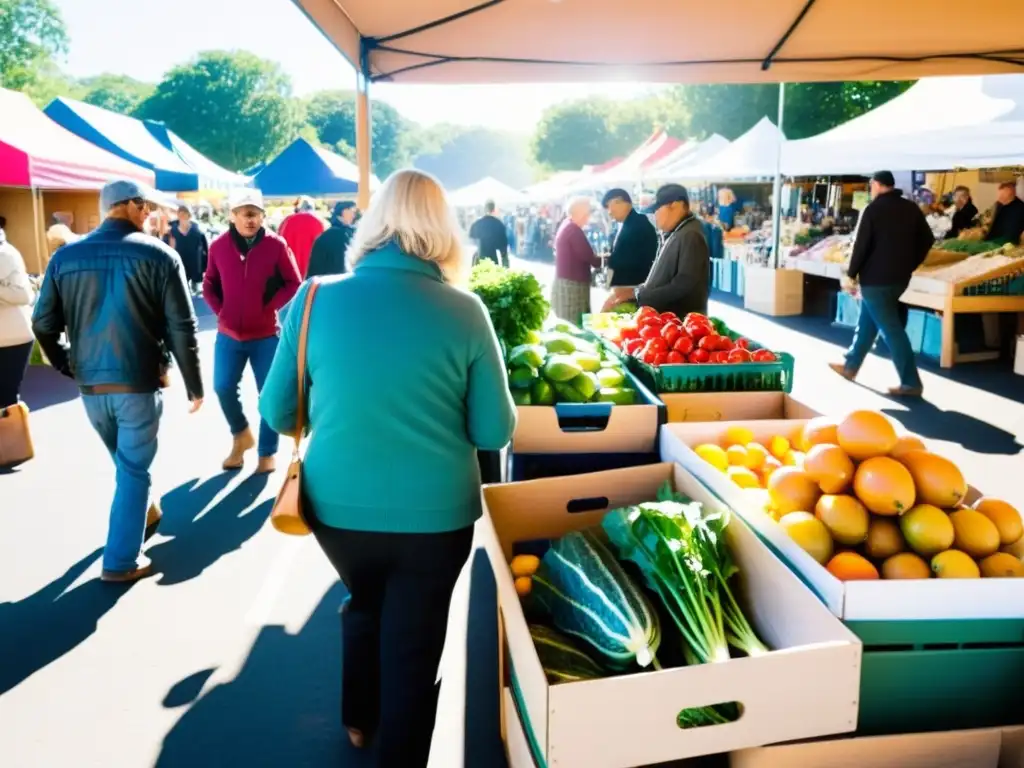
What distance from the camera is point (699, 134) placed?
46875 millimetres

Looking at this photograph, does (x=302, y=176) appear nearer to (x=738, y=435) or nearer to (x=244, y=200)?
(x=244, y=200)

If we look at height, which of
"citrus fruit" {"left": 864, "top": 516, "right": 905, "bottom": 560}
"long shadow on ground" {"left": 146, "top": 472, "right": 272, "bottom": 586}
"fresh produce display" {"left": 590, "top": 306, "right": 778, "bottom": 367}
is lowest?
"long shadow on ground" {"left": 146, "top": 472, "right": 272, "bottom": 586}

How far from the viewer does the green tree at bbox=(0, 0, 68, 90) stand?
7025 cm

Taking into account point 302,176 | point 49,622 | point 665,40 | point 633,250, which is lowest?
point 49,622

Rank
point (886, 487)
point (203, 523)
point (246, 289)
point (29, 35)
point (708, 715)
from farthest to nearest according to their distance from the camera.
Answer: point (29, 35) < point (246, 289) < point (203, 523) < point (886, 487) < point (708, 715)

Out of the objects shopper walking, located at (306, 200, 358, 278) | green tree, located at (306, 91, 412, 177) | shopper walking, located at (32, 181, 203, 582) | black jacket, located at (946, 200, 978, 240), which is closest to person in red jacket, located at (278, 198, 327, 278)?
shopper walking, located at (306, 200, 358, 278)

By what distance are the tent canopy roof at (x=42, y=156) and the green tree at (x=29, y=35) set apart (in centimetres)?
6519

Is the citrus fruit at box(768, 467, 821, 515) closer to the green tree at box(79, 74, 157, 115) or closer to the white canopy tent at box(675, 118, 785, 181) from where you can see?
the white canopy tent at box(675, 118, 785, 181)

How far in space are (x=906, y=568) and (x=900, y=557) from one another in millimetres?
42

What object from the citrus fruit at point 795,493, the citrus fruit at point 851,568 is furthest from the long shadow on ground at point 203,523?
the citrus fruit at point 851,568

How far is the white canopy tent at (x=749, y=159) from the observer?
16.7 m

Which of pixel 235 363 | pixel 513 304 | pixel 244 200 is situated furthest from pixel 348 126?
pixel 513 304

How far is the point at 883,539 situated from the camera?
8.48 feet

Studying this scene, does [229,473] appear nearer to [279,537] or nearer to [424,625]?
[279,537]
